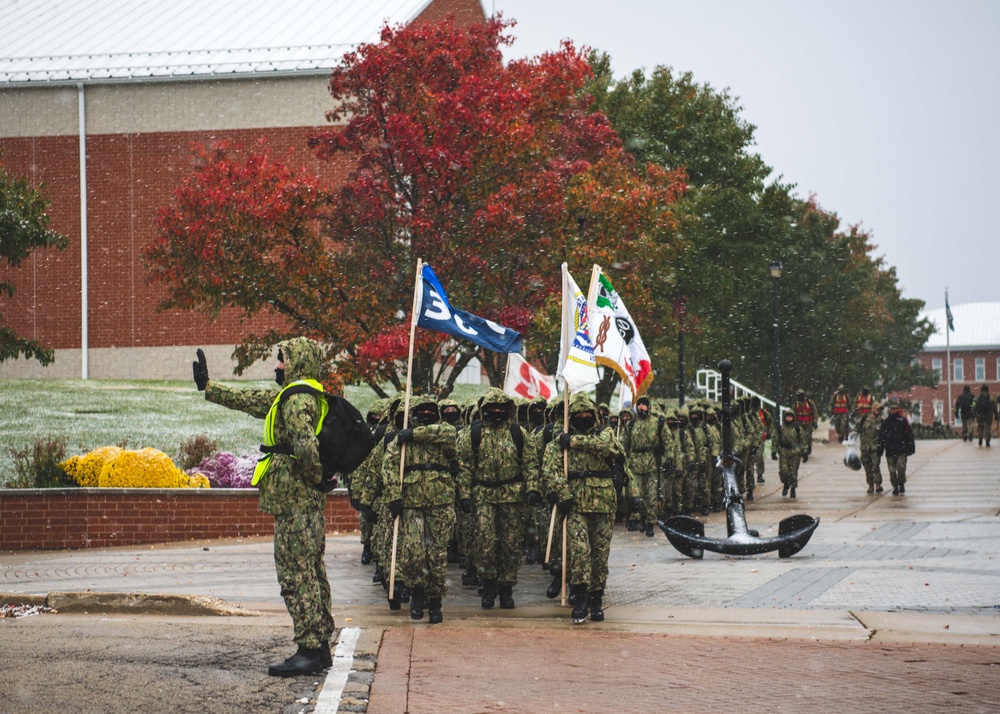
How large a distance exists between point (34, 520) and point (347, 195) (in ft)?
22.2

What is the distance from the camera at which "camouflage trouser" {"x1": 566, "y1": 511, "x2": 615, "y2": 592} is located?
1108cm

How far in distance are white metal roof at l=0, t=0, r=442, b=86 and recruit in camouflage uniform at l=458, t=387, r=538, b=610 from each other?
825 inches

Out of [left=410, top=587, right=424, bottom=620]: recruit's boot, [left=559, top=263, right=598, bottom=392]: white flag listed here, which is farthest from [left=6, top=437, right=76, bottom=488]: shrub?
[left=410, top=587, right=424, bottom=620]: recruit's boot

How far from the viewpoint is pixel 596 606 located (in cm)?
1116

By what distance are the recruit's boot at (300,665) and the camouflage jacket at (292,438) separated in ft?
3.03

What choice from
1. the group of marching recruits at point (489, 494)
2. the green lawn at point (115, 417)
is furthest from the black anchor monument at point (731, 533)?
the green lawn at point (115, 417)

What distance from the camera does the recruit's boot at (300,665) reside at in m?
8.28

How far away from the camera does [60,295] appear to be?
33.7 m

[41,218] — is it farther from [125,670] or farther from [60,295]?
[125,670]

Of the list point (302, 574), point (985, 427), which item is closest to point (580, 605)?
point (302, 574)

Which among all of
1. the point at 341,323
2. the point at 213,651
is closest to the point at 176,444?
the point at 341,323

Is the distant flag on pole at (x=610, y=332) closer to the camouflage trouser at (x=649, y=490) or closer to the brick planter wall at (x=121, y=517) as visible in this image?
the camouflage trouser at (x=649, y=490)

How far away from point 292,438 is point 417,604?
3.20 metres

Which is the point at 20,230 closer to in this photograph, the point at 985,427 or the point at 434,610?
the point at 434,610
